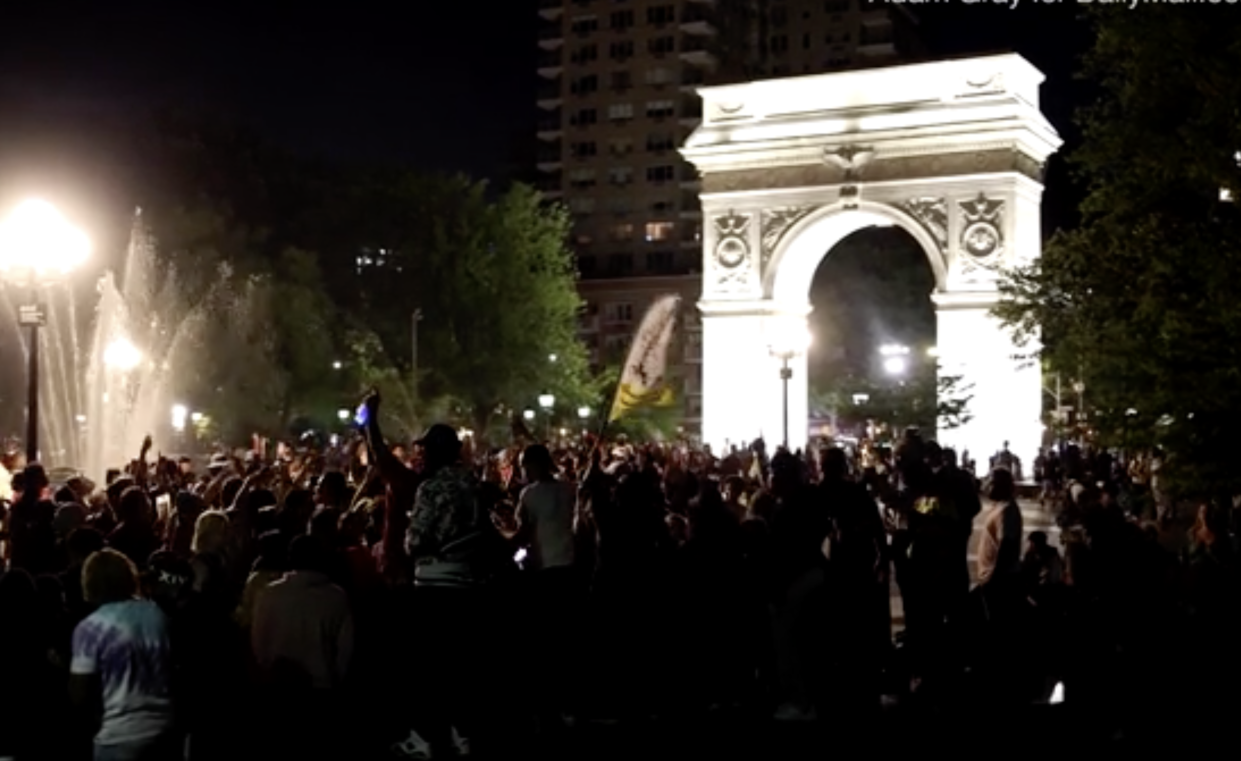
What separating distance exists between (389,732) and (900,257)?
6033 cm

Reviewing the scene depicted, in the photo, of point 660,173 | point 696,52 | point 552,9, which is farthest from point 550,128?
point 696,52

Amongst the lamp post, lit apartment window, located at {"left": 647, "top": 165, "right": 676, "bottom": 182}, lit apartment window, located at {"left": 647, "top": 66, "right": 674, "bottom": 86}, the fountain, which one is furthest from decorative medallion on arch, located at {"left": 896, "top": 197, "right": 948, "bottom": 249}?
lit apartment window, located at {"left": 647, "top": 66, "right": 674, "bottom": 86}

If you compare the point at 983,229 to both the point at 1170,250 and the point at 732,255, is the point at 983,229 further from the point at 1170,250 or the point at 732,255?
the point at 1170,250

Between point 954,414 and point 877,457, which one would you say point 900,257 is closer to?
point 954,414

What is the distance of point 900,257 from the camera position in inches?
2680

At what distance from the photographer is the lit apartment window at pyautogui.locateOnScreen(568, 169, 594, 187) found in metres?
90.2

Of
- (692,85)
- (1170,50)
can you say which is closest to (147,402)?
(1170,50)

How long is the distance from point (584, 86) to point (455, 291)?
129 feet

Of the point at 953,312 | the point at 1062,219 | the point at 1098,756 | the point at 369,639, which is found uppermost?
the point at 1062,219

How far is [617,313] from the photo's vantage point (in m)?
84.7

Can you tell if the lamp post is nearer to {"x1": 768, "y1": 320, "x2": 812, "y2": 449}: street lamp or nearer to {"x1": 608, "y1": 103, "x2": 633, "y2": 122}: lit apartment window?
{"x1": 768, "y1": 320, "x2": 812, "y2": 449}: street lamp

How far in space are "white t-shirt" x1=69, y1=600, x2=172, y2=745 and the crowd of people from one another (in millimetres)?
1063

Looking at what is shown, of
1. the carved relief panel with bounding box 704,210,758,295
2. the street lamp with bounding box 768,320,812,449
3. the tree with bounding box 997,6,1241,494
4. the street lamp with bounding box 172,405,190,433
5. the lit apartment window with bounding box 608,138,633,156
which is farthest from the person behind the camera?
the lit apartment window with bounding box 608,138,633,156

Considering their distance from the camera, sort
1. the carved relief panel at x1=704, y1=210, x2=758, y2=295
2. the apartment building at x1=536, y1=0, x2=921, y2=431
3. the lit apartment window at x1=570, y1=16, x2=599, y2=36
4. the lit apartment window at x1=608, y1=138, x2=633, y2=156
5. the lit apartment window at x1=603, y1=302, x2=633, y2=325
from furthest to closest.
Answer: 1. the lit apartment window at x1=570, y1=16, x2=599, y2=36
2. the lit apartment window at x1=608, y1=138, x2=633, y2=156
3. the apartment building at x1=536, y1=0, x2=921, y2=431
4. the lit apartment window at x1=603, y1=302, x2=633, y2=325
5. the carved relief panel at x1=704, y1=210, x2=758, y2=295
